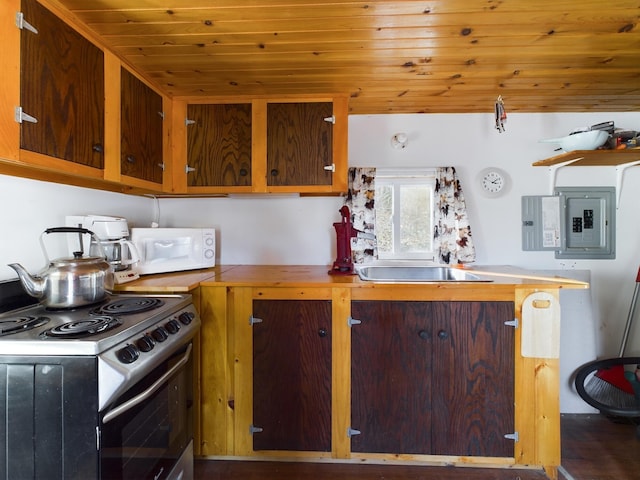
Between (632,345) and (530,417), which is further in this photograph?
(632,345)

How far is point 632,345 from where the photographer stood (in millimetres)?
2074

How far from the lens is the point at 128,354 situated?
35.8 inches

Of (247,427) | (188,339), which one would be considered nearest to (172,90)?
(188,339)

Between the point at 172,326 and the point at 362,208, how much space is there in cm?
142

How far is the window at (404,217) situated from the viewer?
7.13 ft

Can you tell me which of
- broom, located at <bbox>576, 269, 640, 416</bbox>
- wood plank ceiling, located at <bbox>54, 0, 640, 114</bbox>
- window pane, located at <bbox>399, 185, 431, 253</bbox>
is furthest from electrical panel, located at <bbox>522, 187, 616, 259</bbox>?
window pane, located at <bbox>399, 185, 431, 253</bbox>

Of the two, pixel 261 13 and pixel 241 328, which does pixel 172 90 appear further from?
Result: pixel 241 328

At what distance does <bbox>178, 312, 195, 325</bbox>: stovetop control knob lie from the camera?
127 centimetres

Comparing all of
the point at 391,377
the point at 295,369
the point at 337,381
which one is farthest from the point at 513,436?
the point at 295,369

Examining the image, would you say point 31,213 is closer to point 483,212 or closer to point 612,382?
point 483,212

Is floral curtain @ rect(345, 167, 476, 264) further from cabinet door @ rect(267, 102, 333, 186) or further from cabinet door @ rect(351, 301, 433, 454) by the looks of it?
cabinet door @ rect(351, 301, 433, 454)

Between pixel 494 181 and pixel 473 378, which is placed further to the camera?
pixel 494 181

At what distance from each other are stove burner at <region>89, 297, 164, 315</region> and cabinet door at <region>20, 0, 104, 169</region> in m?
0.61

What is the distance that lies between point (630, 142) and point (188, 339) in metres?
2.60
